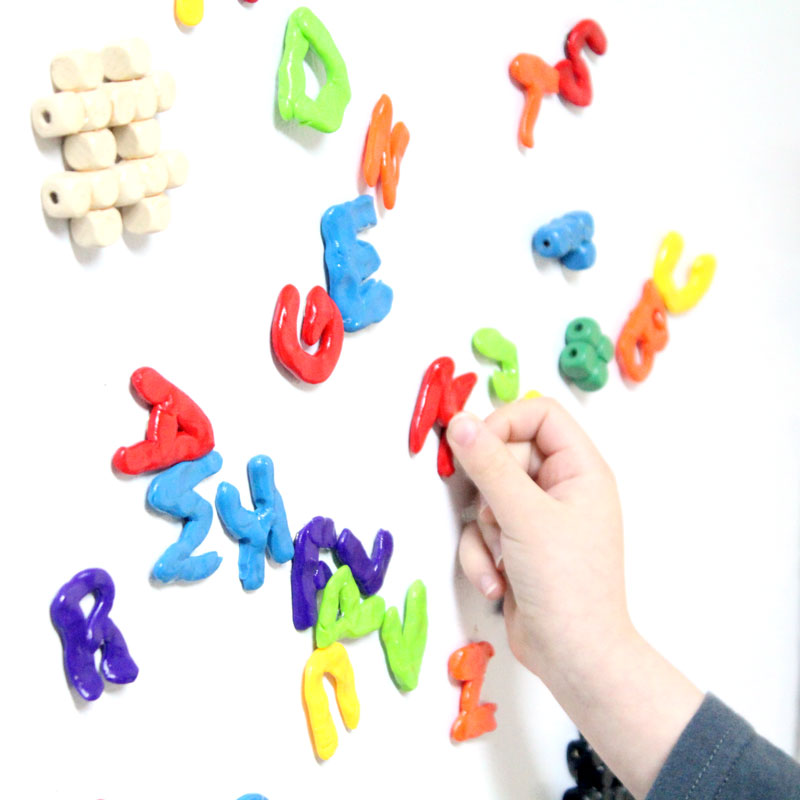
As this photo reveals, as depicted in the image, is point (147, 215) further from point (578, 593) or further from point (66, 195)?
point (578, 593)

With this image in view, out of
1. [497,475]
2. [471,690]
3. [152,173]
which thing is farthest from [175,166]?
[471,690]

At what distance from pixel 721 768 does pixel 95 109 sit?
440 millimetres

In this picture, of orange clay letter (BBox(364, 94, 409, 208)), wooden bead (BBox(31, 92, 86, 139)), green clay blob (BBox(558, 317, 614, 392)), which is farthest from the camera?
green clay blob (BBox(558, 317, 614, 392))

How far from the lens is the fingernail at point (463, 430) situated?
54 centimetres

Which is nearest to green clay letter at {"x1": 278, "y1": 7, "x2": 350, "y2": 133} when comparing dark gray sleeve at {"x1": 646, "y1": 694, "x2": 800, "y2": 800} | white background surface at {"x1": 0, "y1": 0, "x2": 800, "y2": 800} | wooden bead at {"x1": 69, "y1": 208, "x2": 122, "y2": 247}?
white background surface at {"x1": 0, "y1": 0, "x2": 800, "y2": 800}

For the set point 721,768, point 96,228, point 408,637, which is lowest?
point 721,768

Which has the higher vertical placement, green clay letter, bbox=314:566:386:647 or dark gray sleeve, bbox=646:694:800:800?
green clay letter, bbox=314:566:386:647

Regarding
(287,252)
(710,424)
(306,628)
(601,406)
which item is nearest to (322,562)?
(306,628)

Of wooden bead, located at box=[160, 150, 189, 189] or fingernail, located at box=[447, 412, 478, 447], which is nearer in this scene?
wooden bead, located at box=[160, 150, 189, 189]

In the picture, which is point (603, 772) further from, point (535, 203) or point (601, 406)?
point (535, 203)

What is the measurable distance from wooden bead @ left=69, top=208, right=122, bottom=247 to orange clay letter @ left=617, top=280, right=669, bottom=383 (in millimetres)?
392

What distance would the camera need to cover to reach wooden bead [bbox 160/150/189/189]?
1.28 feet

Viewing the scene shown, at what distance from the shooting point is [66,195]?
0.36 m

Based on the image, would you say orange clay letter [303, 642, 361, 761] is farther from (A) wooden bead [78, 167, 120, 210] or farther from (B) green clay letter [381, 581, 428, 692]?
(A) wooden bead [78, 167, 120, 210]
